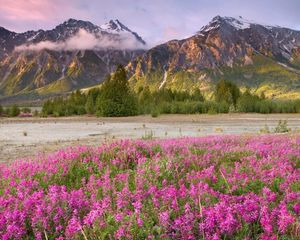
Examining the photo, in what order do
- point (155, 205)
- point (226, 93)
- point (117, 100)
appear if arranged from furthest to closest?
point (226, 93) < point (117, 100) < point (155, 205)

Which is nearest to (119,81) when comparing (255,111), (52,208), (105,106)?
(105,106)

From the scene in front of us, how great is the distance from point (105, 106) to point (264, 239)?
2610 inches

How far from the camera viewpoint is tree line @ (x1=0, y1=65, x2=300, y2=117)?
230 ft

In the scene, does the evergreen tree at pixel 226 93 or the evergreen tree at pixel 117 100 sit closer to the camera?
the evergreen tree at pixel 117 100

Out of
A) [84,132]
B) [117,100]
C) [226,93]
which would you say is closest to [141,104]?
[117,100]

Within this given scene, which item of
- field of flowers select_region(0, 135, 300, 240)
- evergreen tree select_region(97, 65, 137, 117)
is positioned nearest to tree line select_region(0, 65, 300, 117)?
evergreen tree select_region(97, 65, 137, 117)

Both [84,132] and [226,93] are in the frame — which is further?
[226,93]

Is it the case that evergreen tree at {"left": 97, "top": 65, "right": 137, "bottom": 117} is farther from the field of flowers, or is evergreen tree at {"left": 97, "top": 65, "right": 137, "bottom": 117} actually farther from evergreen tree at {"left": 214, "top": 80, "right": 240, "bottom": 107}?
the field of flowers

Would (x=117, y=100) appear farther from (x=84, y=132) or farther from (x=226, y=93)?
(x=84, y=132)

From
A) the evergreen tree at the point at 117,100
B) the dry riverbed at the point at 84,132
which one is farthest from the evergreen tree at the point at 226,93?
the dry riverbed at the point at 84,132

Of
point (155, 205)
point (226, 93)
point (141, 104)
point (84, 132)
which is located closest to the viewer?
point (155, 205)

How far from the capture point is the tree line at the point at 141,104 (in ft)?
230

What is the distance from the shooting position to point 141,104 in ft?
281

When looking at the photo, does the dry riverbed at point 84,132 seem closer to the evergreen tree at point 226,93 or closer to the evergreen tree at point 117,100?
the evergreen tree at point 117,100
